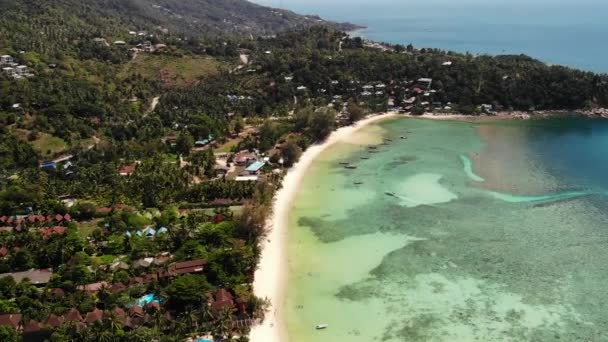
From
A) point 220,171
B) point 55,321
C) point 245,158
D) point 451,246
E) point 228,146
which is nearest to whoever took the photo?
point 55,321

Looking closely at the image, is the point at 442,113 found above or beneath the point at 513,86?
beneath

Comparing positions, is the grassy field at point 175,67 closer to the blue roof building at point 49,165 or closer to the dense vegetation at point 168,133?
the dense vegetation at point 168,133

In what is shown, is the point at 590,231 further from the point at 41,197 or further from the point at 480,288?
the point at 41,197

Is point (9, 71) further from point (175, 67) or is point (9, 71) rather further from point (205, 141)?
point (205, 141)

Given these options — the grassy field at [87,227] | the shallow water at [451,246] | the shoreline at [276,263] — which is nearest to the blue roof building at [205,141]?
the shoreline at [276,263]

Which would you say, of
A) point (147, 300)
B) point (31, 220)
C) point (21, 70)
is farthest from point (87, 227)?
point (21, 70)

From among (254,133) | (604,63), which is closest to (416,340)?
(254,133)
